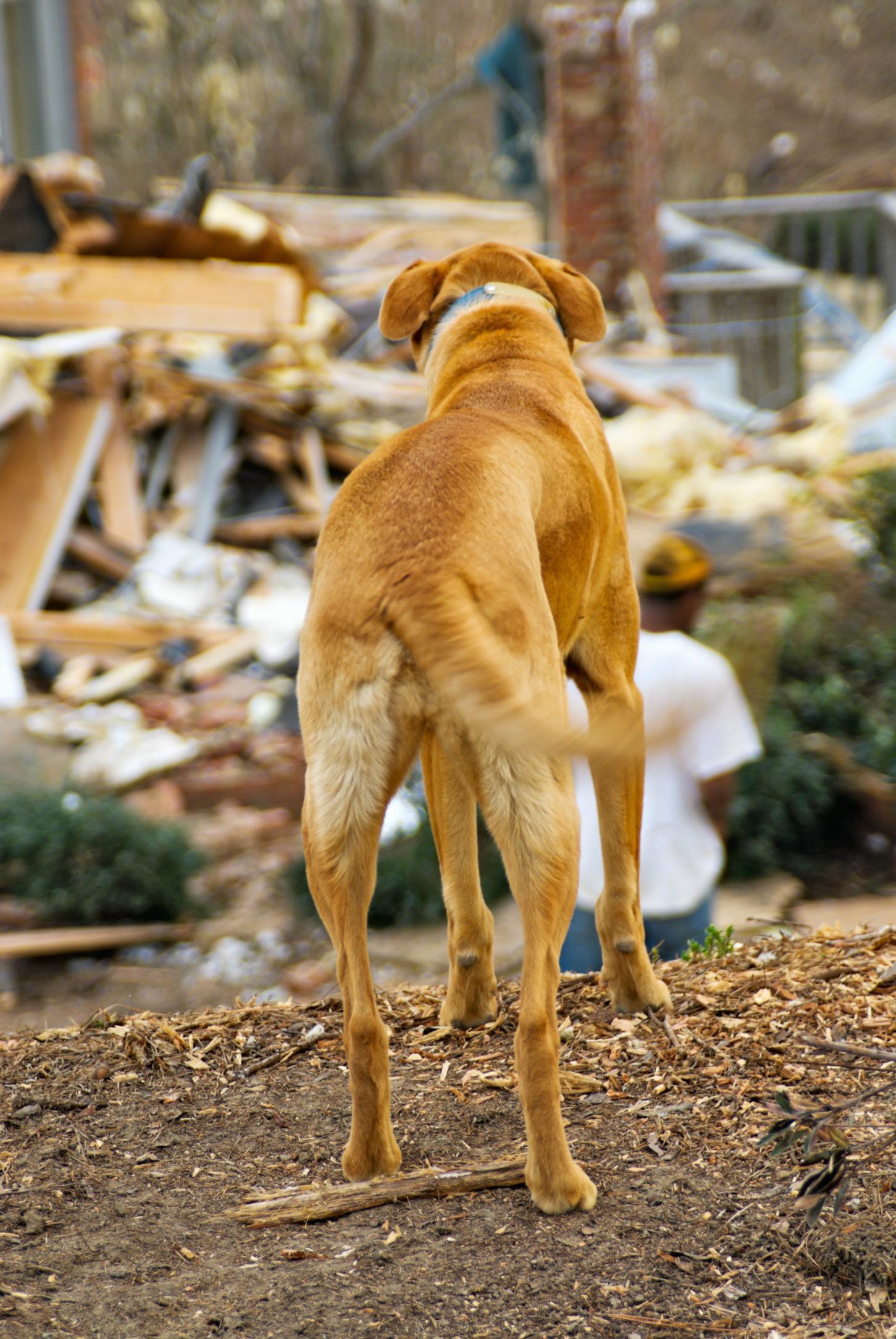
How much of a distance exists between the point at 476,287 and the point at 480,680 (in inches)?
65.9

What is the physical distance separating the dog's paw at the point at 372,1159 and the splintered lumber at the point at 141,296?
8692 mm

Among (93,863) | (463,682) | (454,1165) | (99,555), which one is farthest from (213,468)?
(463,682)

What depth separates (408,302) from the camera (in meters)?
3.71

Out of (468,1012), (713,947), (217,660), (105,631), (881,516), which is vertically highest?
(468,1012)

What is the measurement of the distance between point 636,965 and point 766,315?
1464 centimetres

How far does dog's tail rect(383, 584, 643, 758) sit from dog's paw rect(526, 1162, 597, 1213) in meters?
0.89

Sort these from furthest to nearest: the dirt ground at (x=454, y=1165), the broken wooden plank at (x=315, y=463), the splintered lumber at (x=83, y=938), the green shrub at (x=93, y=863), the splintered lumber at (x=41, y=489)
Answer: the broken wooden plank at (x=315, y=463) → the splintered lumber at (x=41, y=489) → the green shrub at (x=93, y=863) → the splintered lumber at (x=83, y=938) → the dirt ground at (x=454, y=1165)

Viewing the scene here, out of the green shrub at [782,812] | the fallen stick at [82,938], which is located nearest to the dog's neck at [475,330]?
the green shrub at [782,812]

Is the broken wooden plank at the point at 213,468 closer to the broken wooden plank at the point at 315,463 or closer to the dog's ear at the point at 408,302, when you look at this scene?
the broken wooden plank at the point at 315,463

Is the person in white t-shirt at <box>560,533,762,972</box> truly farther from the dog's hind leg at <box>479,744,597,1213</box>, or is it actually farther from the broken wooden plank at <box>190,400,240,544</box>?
the broken wooden plank at <box>190,400,240,544</box>

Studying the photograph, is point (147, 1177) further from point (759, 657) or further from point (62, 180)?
point (62, 180)

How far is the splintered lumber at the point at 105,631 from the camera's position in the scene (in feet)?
31.1

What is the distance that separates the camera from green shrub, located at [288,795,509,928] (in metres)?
7.44

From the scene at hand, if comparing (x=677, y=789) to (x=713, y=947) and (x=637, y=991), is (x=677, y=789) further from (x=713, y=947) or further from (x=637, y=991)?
(x=637, y=991)
